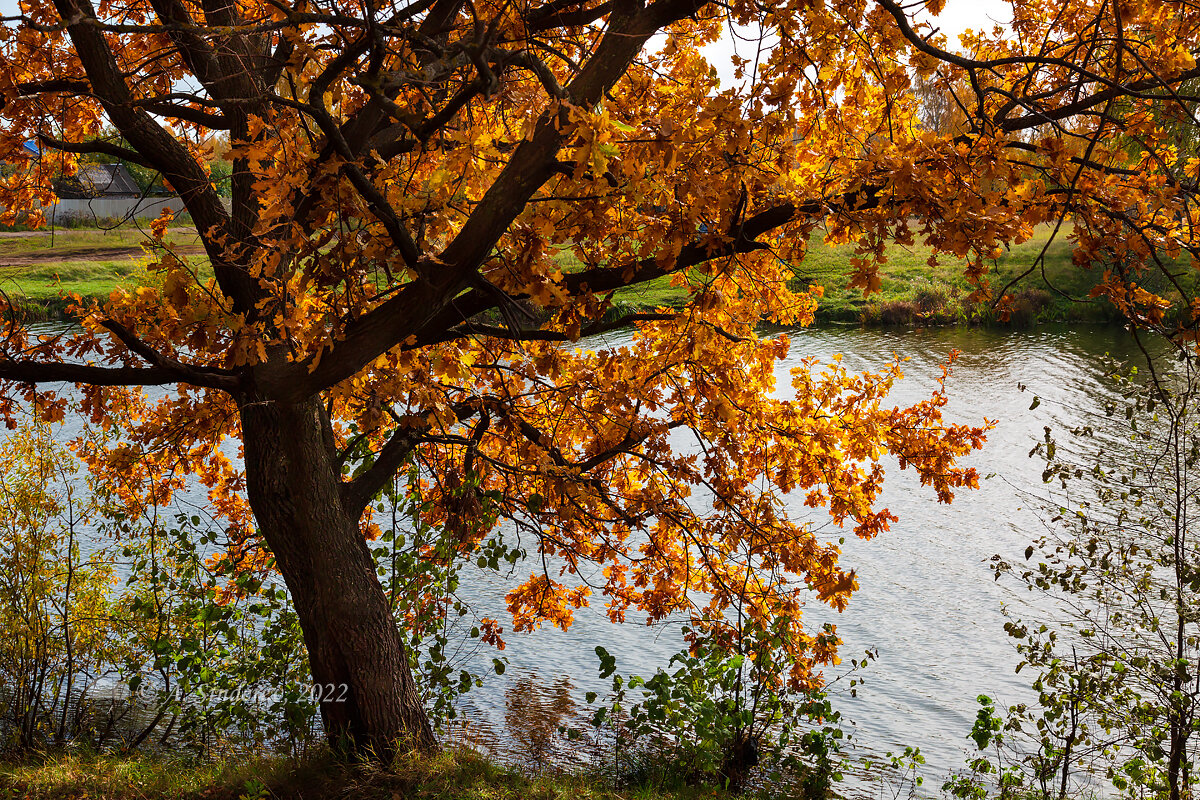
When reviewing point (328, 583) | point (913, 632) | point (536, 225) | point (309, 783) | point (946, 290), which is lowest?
point (309, 783)

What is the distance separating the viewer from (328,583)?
514 cm

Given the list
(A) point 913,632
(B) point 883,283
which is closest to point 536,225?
(A) point 913,632

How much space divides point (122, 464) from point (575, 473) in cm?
236

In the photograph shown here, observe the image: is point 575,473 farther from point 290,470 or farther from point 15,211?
point 15,211

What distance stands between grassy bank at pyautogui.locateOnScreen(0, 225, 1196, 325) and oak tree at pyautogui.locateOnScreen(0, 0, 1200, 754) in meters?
14.6

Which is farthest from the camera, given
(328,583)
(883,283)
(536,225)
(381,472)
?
(883,283)

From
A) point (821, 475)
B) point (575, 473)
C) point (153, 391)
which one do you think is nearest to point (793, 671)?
point (821, 475)

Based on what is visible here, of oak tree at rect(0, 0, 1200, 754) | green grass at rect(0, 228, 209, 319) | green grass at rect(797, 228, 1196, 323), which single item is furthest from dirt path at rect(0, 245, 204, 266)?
oak tree at rect(0, 0, 1200, 754)

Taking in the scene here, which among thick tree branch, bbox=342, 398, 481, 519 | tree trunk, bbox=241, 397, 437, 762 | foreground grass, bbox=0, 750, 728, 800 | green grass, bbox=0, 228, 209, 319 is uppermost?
green grass, bbox=0, 228, 209, 319

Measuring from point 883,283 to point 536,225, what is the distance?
19.6m

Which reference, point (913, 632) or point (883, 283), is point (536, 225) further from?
point (883, 283)

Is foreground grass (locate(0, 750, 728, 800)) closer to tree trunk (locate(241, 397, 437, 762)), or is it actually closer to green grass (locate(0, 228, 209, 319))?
tree trunk (locate(241, 397, 437, 762))

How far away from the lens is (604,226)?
3805 millimetres

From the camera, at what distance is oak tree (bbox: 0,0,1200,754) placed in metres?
3.39
